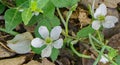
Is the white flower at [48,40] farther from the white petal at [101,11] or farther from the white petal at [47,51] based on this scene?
the white petal at [101,11]

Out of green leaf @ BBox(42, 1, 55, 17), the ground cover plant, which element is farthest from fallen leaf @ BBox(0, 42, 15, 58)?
green leaf @ BBox(42, 1, 55, 17)

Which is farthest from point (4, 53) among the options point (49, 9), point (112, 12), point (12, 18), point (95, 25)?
Result: point (112, 12)

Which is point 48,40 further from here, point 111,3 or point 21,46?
point 111,3

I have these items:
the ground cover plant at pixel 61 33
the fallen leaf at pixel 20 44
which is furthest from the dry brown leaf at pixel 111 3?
the fallen leaf at pixel 20 44

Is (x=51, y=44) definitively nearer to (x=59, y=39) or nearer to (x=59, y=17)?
(x=59, y=39)

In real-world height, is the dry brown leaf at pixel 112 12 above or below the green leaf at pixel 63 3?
below

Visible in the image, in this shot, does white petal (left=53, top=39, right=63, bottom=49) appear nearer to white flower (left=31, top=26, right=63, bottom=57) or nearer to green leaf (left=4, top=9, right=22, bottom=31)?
white flower (left=31, top=26, right=63, bottom=57)
